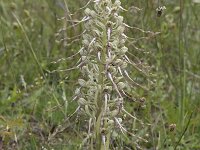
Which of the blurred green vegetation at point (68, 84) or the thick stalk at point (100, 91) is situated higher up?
the thick stalk at point (100, 91)

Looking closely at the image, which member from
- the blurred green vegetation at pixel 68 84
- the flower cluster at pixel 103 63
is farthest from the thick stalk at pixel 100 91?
the blurred green vegetation at pixel 68 84

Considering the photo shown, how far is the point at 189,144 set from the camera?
3.36 meters

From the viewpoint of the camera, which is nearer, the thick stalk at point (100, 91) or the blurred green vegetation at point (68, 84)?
the thick stalk at point (100, 91)

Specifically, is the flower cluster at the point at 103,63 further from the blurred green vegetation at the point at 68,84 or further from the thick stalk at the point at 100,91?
the blurred green vegetation at the point at 68,84

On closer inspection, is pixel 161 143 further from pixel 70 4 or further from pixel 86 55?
pixel 70 4

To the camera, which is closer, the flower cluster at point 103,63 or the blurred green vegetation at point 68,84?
the flower cluster at point 103,63

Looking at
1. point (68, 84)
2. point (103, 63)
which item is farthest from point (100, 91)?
point (68, 84)

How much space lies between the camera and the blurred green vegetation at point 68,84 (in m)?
3.30

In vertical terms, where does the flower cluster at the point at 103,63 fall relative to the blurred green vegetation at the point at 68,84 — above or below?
above

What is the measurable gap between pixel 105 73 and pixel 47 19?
3200 mm

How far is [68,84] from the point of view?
4121 millimetres

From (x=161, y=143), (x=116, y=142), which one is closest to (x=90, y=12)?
(x=116, y=142)

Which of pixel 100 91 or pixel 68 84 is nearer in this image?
pixel 100 91

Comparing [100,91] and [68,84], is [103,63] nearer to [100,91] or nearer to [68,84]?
[100,91]
